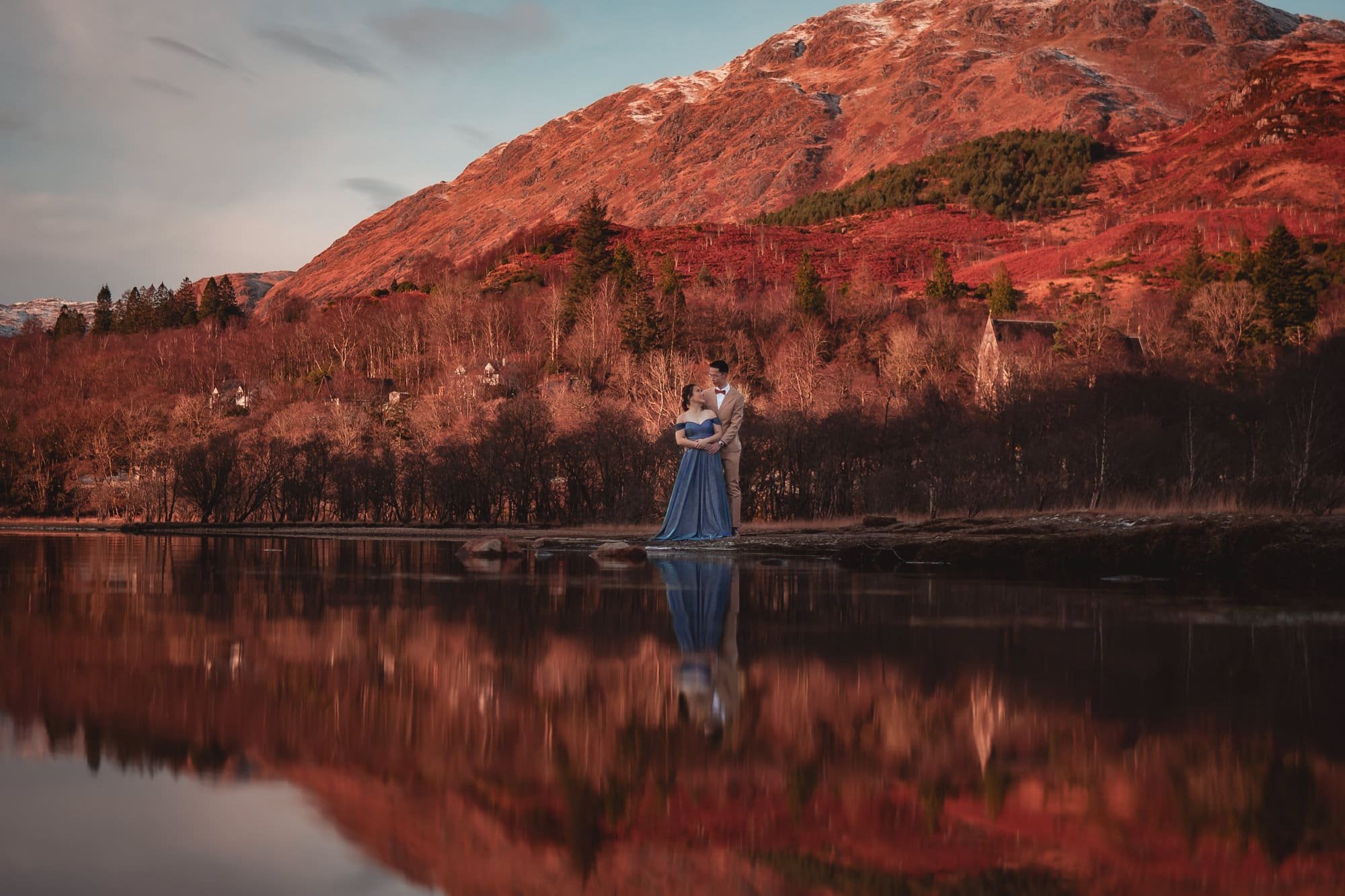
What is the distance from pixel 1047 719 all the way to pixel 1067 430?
1157 inches

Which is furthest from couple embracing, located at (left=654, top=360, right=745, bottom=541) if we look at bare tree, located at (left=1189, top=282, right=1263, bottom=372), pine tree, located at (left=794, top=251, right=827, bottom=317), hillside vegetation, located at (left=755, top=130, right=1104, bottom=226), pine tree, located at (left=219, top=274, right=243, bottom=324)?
hillside vegetation, located at (left=755, top=130, right=1104, bottom=226)

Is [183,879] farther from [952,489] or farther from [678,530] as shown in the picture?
[952,489]

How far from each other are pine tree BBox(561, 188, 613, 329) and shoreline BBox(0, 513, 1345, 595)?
76.1m

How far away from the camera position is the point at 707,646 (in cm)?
867

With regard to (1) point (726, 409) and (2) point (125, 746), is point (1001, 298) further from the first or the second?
(2) point (125, 746)

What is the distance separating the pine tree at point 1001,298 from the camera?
97688 millimetres

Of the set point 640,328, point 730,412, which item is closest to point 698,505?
point 730,412

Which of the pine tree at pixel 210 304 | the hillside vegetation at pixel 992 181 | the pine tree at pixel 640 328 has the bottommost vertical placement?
the pine tree at pixel 640 328

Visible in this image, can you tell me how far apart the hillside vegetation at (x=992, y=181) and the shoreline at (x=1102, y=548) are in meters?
158

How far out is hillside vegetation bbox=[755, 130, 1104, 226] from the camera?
174750 mm

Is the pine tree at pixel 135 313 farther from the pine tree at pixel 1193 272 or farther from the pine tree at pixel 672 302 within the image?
the pine tree at pixel 1193 272

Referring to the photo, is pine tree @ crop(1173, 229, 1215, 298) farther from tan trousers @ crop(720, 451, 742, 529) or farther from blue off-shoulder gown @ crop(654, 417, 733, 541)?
blue off-shoulder gown @ crop(654, 417, 733, 541)

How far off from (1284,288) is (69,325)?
132 metres

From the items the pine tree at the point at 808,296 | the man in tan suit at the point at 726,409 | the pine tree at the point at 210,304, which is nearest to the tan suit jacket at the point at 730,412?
the man in tan suit at the point at 726,409
